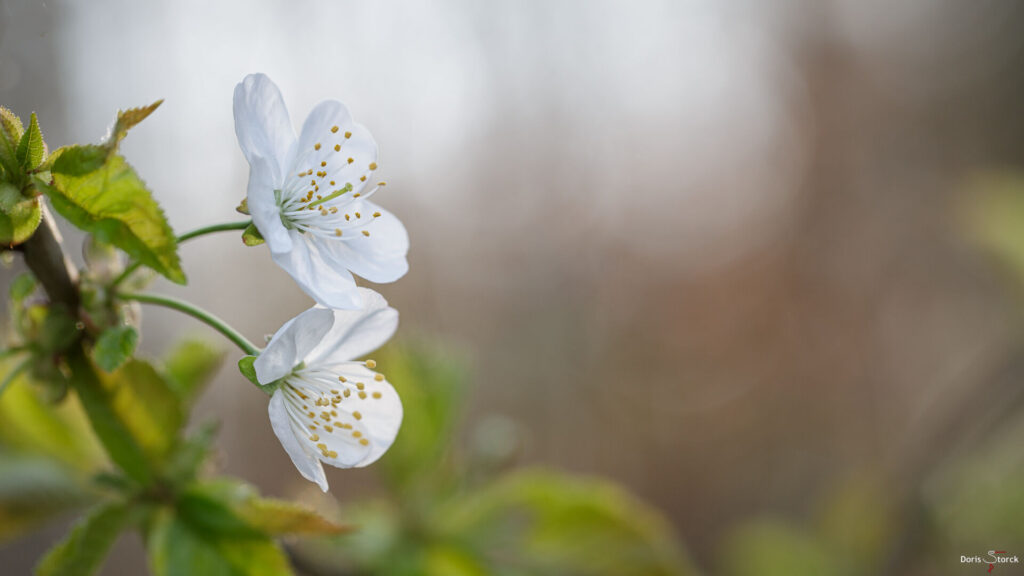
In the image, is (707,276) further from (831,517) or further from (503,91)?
(831,517)

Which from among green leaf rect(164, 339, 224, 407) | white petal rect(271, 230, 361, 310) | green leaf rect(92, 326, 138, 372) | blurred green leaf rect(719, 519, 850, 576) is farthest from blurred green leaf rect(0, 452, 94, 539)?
blurred green leaf rect(719, 519, 850, 576)

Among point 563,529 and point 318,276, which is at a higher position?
point 318,276

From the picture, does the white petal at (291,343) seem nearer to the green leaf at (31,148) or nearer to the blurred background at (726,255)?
the green leaf at (31,148)

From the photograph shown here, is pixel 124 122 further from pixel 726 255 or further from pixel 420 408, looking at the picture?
pixel 726 255

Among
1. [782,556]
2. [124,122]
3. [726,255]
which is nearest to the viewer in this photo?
[124,122]

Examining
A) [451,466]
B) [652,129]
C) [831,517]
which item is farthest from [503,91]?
[451,466]

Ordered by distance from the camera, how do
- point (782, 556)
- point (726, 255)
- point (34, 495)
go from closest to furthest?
point (34, 495)
point (782, 556)
point (726, 255)

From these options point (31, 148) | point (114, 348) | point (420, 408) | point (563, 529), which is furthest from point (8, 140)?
point (563, 529)
